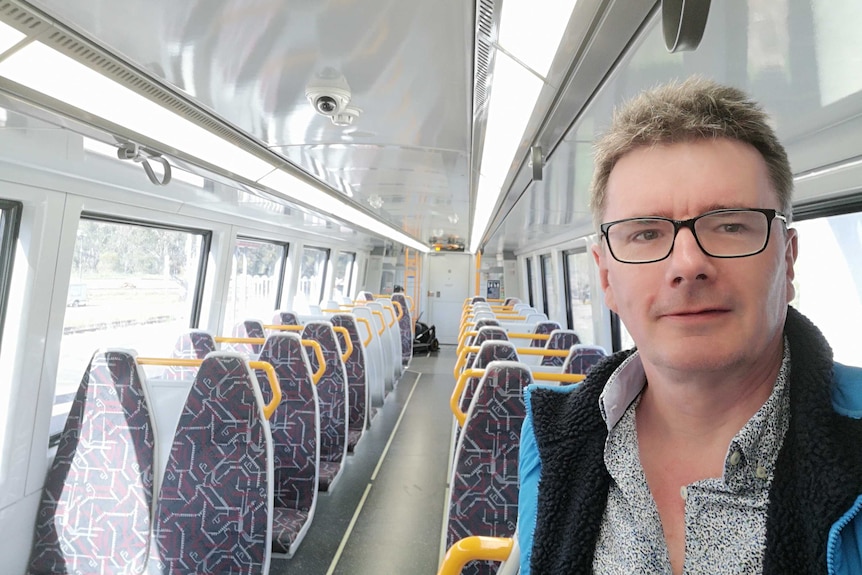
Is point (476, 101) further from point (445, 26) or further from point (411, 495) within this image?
point (411, 495)

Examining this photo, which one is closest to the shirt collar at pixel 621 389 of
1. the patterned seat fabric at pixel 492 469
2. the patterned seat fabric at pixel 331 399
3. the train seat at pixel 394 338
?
the patterned seat fabric at pixel 492 469

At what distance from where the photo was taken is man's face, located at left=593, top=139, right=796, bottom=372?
637 mm

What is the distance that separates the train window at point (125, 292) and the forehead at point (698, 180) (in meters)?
3.42

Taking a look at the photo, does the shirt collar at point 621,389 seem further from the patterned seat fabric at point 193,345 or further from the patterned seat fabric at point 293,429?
the patterned seat fabric at point 193,345

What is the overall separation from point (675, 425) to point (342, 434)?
383 centimetres

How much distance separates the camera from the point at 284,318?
5.55 metres

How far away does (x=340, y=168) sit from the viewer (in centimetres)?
338

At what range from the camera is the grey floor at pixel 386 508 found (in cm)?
304

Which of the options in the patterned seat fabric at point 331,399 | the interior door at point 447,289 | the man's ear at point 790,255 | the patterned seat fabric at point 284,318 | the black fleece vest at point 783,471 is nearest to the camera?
the black fleece vest at point 783,471

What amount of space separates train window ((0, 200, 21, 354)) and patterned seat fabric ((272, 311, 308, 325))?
288 centimetres

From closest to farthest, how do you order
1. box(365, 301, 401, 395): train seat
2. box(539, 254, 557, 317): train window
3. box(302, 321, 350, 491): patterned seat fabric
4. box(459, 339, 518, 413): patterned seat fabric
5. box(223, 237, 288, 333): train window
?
box(459, 339, 518, 413): patterned seat fabric
box(302, 321, 350, 491): patterned seat fabric
box(223, 237, 288, 333): train window
box(365, 301, 401, 395): train seat
box(539, 254, 557, 317): train window

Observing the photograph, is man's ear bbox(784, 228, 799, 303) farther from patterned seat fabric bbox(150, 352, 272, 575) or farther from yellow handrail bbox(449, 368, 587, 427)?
patterned seat fabric bbox(150, 352, 272, 575)

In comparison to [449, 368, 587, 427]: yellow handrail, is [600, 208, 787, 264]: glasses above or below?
above

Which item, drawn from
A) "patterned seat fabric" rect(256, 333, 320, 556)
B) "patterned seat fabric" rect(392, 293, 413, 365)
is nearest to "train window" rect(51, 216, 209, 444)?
"patterned seat fabric" rect(256, 333, 320, 556)
